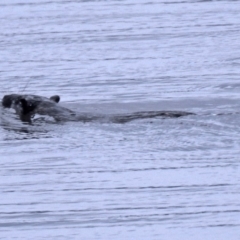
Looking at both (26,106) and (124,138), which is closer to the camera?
(124,138)

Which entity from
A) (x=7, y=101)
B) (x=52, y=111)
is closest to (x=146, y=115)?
(x=52, y=111)

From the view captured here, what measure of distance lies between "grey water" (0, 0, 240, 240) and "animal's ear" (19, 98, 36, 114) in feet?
0.68

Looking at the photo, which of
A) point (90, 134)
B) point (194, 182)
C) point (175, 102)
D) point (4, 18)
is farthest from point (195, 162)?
point (4, 18)

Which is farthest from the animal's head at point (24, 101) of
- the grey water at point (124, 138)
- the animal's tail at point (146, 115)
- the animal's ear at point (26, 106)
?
the animal's tail at point (146, 115)

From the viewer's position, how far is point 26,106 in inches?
378

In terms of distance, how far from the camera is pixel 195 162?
739 centimetres

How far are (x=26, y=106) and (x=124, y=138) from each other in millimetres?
1737

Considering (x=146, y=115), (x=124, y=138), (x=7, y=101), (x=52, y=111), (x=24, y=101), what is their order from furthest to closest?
(x=7, y=101) < (x=24, y=101) < (x=52, y=111) < (x=146, y=115) < (x=124, y=138)

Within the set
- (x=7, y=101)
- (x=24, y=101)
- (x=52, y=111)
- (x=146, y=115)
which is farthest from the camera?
(x=7, y=101)

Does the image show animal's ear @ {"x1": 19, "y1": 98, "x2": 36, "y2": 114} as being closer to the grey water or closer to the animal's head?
the animal's head

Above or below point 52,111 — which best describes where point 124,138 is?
below

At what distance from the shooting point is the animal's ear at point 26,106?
9.56 meters

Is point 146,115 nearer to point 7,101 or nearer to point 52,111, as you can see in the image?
point 52,111

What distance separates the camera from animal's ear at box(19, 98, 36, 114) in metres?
9.56
